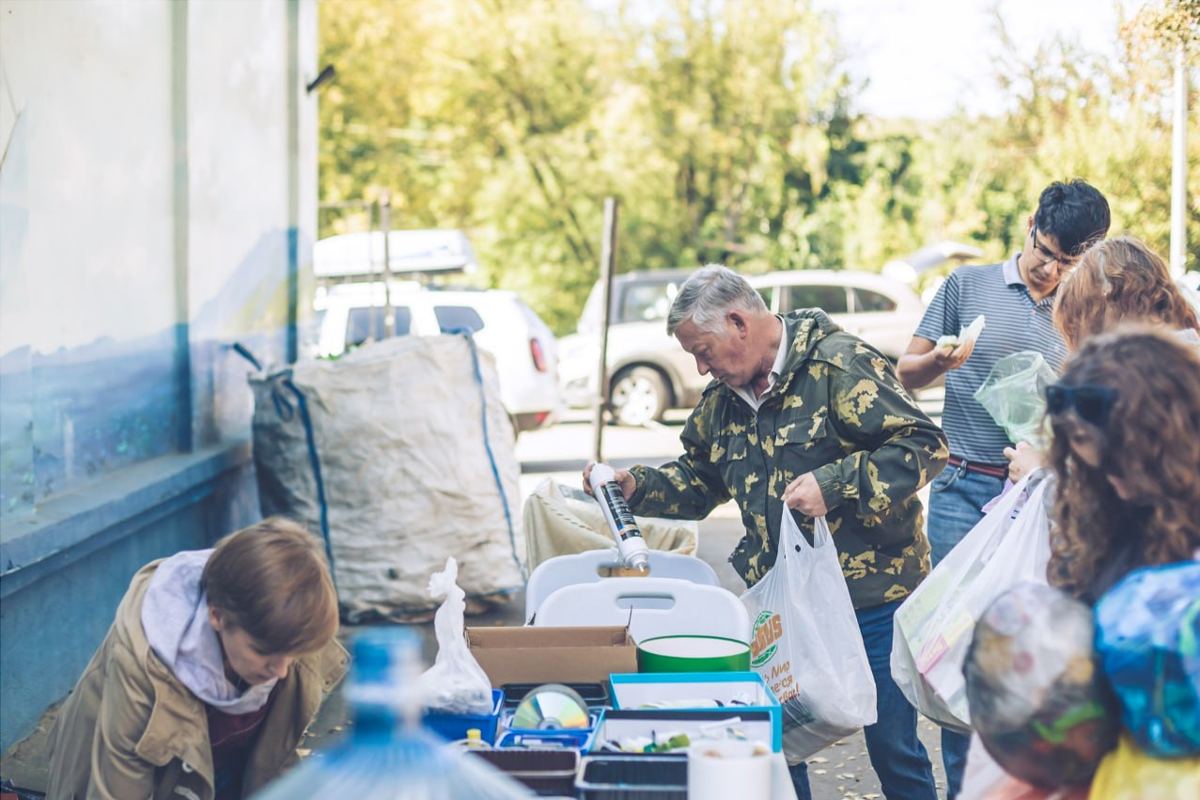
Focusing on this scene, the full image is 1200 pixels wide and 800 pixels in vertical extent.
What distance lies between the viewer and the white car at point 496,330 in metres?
12.3

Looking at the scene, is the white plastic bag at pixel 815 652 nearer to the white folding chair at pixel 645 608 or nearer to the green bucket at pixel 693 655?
the white folding chair at pixel 645 608

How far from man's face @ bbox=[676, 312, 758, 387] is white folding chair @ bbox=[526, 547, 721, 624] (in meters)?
0.54

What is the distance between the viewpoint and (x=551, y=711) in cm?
226

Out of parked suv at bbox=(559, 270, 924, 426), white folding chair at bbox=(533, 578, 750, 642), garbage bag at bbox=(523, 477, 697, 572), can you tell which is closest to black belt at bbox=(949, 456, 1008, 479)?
garbage bag at bbox=(523, 477, 697, 572)

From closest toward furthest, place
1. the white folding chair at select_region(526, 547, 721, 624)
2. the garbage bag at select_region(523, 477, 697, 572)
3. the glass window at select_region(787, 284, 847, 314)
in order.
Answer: the white folding chair at select_region(526, 547, 721, 624)
the garbage bag at select_region(523, 477, 697, 572)
the glass window at select_region(787, 284, 847, 314)

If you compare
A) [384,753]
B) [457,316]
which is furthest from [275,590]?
[457,316]

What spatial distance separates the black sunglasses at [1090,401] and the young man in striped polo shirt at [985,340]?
6.15 ft

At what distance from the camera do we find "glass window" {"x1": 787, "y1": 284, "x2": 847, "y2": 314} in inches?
597

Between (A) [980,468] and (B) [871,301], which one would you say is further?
(B) [871,301]

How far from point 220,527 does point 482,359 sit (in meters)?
1.61

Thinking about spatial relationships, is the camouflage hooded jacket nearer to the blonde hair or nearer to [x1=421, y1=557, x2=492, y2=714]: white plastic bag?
[x1=421, y1=557, x2=492, y2=714]: white plastic bag

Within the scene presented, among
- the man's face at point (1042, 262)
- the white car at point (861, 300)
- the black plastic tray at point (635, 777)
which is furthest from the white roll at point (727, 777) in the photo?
the white car at point (861, 300)

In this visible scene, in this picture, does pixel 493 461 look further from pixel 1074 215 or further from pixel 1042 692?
pixel 1042 692

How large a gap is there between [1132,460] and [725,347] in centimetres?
145
